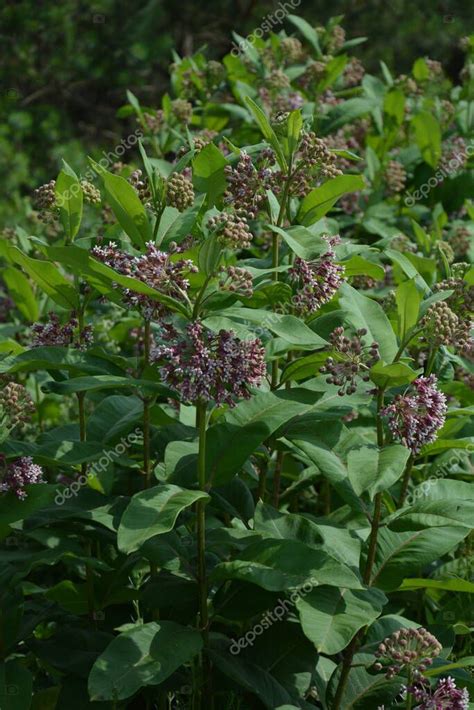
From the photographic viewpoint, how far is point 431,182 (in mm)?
5977

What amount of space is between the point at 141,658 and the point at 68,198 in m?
1.44

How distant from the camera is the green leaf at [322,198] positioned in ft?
11.2

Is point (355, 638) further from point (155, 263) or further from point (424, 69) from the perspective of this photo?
point (424, 69)

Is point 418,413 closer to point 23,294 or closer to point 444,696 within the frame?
point 444,696

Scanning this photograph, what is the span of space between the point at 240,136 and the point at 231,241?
342 centimetres

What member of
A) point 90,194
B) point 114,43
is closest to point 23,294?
point 90,194

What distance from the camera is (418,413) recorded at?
2.86 metres

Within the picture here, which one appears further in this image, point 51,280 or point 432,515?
point 51,280

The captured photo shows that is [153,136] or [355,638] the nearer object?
[355,638]

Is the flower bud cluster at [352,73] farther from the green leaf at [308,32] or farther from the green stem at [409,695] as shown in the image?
the green stem at [409,695]

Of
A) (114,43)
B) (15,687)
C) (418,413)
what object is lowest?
(15,687)

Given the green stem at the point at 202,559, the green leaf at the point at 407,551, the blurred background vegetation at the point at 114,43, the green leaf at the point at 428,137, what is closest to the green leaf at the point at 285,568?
the green stem at the point at 202,559

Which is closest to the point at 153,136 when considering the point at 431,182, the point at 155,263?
the point at 431,182

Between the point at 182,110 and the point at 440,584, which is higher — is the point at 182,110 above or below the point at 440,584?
above
